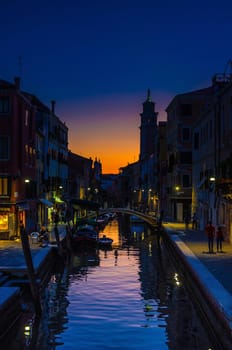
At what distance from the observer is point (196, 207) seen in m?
62.5

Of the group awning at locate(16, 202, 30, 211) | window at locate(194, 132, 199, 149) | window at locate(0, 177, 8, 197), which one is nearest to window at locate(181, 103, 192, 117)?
window at locate(194, 132, 199, 149)

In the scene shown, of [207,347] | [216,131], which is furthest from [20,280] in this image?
[216,131]

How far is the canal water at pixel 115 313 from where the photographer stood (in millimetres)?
19781

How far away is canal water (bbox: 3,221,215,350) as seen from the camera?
64.9ft

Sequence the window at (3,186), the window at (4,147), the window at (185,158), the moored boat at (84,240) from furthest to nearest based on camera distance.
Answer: the window at (185,158) < the moored boat at (84,240) < the window at (4,147) < the window at (3,186)

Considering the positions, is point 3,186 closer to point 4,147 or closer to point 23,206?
point 23,206

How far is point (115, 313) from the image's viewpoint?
78.8 feet

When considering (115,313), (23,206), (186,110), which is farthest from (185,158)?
(115,313)

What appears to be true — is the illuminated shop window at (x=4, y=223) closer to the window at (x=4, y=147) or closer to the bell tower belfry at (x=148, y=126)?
the window at (x=4, y=147)

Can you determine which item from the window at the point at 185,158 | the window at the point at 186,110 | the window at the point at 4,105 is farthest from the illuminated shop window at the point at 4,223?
the window at the point at 186,110

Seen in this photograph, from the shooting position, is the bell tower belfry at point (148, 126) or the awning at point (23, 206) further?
the bell tower belfry at point (148, 126)

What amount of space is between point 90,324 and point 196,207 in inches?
1628

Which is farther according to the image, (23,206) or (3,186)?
(23,206)

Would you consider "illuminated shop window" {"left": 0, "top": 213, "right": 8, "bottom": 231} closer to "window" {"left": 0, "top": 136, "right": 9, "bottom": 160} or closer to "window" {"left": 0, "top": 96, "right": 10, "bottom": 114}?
"window" {"left": 0, "top": 136, "right": 9, "bottom": 160}
